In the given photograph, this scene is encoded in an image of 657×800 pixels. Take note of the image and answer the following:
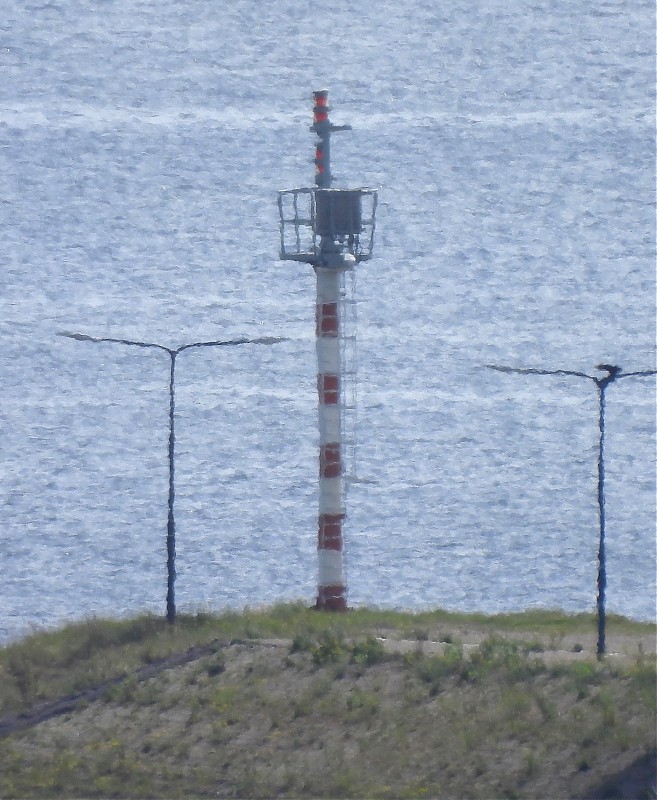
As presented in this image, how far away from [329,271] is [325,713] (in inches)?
399

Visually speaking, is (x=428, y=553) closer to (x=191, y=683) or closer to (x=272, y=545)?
(x=272, y=545)

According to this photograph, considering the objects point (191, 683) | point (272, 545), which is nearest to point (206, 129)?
point (272, 545)

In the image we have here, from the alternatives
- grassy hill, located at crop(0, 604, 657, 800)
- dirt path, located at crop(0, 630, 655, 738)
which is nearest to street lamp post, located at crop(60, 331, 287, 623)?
grassy hill, located at crop(0, 604, 657, 800)

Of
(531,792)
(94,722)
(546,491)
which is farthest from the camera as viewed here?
(546,491)

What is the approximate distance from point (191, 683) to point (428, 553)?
26974 millimetres

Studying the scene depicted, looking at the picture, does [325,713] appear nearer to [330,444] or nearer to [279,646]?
[279,646]

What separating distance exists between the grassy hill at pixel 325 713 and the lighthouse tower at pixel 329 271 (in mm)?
2185

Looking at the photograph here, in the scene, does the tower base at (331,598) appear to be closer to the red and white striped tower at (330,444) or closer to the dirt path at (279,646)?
the red and white striped tower at (330,444)

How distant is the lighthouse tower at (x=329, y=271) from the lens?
3081 cm

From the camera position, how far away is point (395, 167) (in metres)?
61.8

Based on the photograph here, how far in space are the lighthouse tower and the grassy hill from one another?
2.18m

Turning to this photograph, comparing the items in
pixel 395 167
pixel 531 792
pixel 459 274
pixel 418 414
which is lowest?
pixel 531 792

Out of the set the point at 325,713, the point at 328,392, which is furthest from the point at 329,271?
the point at 325,713

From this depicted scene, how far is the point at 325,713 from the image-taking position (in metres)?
A: 23.9
